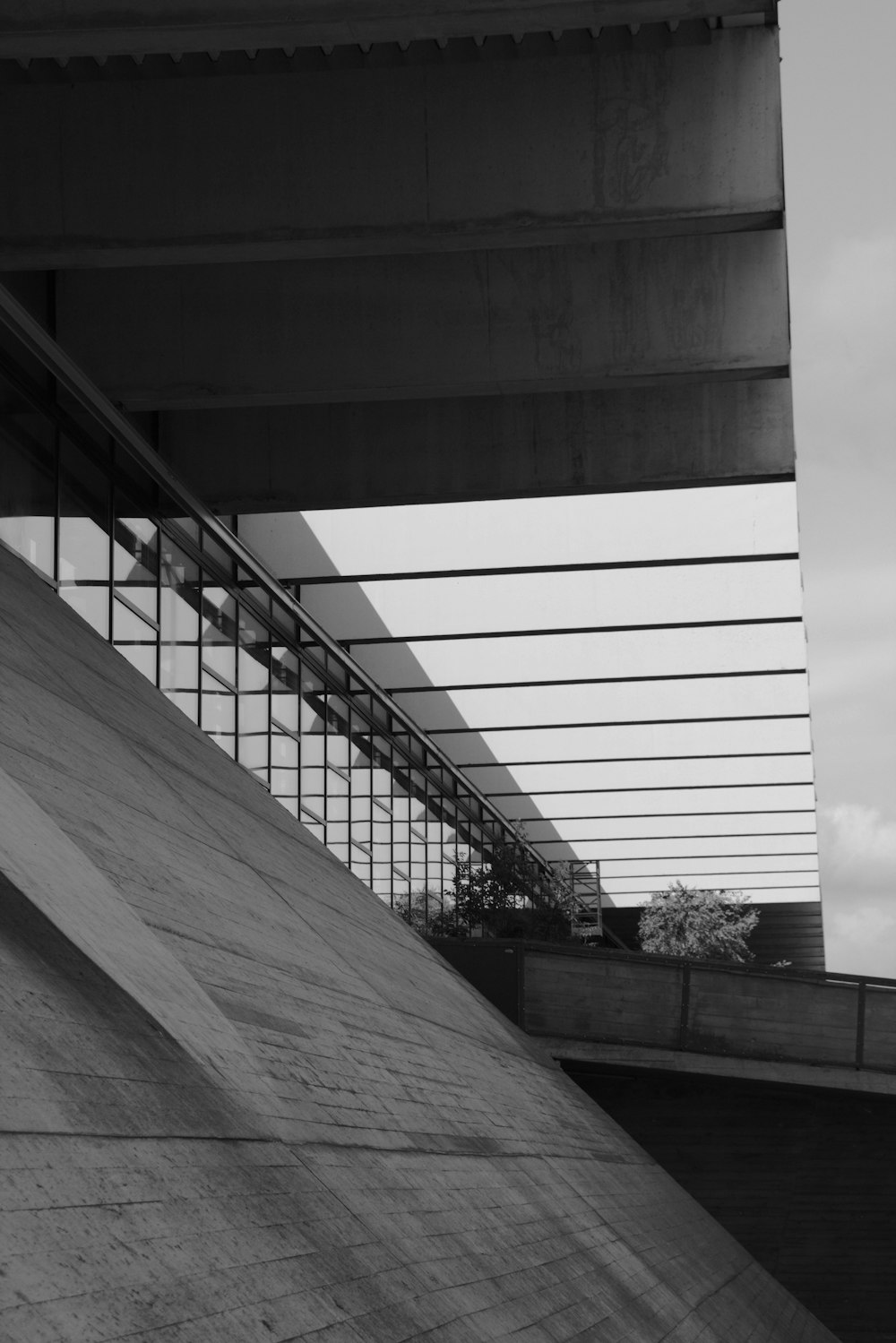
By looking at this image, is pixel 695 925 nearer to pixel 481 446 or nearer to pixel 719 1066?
pixel 719 1066

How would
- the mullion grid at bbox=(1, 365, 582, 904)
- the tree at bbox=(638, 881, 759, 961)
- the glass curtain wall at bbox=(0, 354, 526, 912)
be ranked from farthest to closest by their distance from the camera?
the tree at bbox=(638, 881, 759, 961) → the mullion grid at bbox=(1, 365, 582, 904) → the glass curtain wall at bbox=(0, 354, 526, 912)

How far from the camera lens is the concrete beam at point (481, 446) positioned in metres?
15.5

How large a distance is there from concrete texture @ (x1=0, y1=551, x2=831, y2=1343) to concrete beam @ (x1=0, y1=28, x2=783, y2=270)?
11.3 ft

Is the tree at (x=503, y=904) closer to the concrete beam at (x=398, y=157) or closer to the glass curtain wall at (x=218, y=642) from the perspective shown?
the glass curtain wall at (x=218, y=642)

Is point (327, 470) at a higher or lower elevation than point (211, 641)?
higher

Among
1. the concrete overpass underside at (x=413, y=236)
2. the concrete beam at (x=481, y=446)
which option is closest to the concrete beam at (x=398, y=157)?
the concrete overpass underside at (x=413, y=236)

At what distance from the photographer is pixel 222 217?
1116 cm

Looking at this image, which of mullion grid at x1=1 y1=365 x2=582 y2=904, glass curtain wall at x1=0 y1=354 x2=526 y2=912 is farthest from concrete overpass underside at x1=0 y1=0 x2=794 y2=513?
glass curtain wall at x1=0 y1=354 x2=526 y2=912

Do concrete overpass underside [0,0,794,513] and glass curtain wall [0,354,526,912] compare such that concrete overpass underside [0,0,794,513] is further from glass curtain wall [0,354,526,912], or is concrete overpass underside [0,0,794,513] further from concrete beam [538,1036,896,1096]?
concrete beam [538,1036,896,1096]

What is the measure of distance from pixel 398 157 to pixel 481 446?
5.10 meters

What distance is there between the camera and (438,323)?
13438mm

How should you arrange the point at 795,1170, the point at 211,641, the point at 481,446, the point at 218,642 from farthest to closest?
the point at 218,642, the point at 211,641, the point at 481,446, the point at 795,1170

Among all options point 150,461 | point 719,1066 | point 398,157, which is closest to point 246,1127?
point 398,157

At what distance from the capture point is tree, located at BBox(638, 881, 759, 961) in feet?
A: 108
